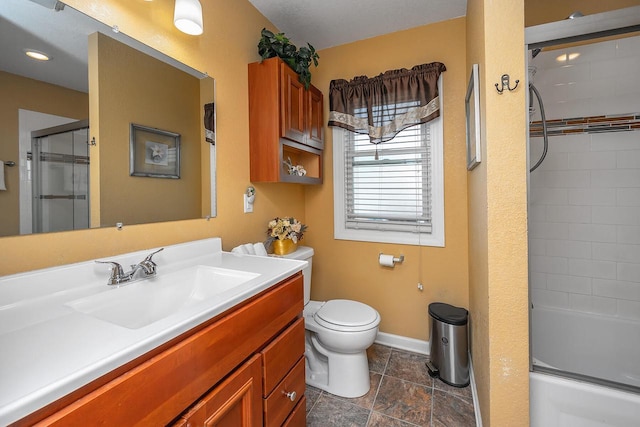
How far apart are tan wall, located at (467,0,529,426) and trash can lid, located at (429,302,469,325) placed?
1.98ft

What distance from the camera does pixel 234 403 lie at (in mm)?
834

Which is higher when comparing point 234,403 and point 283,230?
point 283,230

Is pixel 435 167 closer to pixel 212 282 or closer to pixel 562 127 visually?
pixel 562 127

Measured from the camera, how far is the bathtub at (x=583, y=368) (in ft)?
3.43

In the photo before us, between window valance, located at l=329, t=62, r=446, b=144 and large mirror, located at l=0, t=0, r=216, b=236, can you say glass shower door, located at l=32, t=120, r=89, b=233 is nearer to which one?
large mirror, located at l=0, t=0, r=216, b=236

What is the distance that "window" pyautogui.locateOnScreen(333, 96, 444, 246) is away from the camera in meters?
2.05

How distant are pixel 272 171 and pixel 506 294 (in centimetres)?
138

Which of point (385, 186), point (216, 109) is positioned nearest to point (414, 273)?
point (385, 186)

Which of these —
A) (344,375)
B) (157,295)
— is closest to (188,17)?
(157,295)

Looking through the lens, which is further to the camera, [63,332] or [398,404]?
[398,404]

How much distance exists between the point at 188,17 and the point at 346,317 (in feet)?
5.78

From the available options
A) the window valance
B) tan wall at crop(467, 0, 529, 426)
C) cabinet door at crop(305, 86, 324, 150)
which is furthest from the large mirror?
tan wall at crop(467, 0, 529, 426)

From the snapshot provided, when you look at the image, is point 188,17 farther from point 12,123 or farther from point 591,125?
point 591,125

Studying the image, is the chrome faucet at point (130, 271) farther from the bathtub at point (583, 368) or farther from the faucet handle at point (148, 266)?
the bathtub at point (583, 368)
